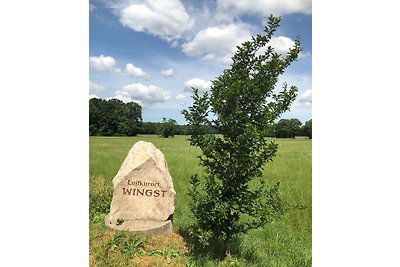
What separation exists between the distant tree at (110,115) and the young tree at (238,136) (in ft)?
4.06

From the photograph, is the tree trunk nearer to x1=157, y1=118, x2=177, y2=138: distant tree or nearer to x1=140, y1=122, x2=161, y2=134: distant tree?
x1=157, y1=118, x2=177, y2=138: distant tree

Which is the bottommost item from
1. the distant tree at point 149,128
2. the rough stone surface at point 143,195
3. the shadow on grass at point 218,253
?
the shadow on grass at point 218,253

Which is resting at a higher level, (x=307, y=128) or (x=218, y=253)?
(x=307, y=128)

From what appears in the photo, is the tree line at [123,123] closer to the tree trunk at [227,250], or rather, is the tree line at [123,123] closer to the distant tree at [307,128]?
the distant tree at [307,128]

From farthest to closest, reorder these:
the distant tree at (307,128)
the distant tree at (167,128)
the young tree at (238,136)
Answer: the distant tree at (167,128) → the distant tree at (307,128) → the young tree at (238,136)

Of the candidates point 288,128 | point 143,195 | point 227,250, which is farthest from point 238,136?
point 143,195

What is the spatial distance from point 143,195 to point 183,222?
64 centimetres

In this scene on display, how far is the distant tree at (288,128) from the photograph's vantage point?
16.6 ft

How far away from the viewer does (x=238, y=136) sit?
15.5 ft

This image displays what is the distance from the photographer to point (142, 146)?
613 centimetres

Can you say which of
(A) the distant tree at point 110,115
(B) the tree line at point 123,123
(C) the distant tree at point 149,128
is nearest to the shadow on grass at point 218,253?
(B) the tree line at point 123,123

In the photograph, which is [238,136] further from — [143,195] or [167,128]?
[143,195]
